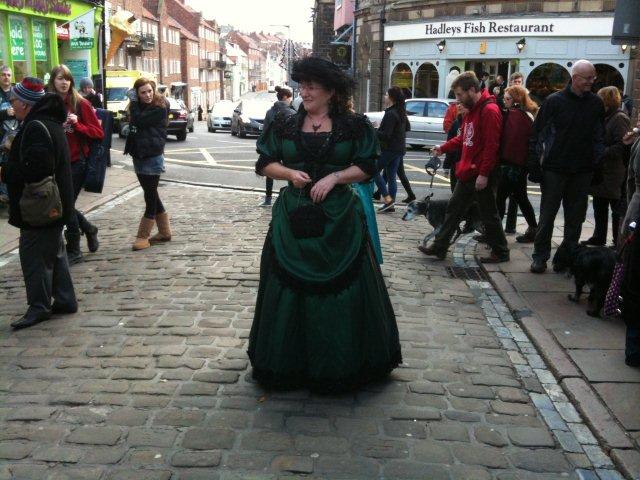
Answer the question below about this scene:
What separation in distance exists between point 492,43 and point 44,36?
51.2 feet

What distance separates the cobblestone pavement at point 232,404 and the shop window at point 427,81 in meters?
23.0

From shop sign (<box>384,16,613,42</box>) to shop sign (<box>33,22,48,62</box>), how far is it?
1439 cm

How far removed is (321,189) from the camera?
3.90 m

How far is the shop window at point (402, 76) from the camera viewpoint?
29.5m

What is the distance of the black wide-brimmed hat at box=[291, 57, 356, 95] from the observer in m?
3.94

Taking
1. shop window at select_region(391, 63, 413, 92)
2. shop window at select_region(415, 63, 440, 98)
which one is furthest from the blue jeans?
shop window at select_region(391, 63, 413, 92)

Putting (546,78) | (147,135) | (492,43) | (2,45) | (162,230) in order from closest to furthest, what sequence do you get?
1. (147,135)
2. (162,230)
3. (2,45)
4. (546,78)
5. (492,43)

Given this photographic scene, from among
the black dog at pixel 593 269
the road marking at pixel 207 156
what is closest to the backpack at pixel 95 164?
the black dog at pixel 593 269

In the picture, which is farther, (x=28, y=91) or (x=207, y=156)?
(x=207, y=156)

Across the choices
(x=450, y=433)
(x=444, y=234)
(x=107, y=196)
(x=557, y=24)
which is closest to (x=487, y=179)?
(x=444, y=234)

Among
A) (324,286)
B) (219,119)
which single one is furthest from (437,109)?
(324,286)

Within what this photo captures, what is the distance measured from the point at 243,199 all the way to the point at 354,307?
7.69 meters

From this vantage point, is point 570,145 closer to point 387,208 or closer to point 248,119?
point 387,208

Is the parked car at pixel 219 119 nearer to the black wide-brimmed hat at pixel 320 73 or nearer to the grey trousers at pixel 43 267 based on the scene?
the grey trousers at pixel 43 267
